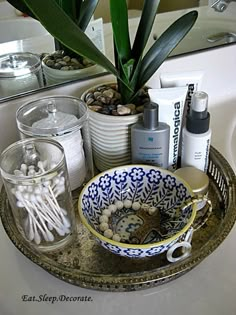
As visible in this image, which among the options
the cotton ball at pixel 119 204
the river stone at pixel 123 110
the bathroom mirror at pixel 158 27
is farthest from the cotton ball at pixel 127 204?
the bathroom mirror at pixel 158 27

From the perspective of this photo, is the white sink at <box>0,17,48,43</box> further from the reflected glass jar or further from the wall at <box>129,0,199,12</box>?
the wall at <box>129,0,199,12</box>

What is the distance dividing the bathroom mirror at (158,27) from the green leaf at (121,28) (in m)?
0.05

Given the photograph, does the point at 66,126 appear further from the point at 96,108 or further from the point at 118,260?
the point at 118,260

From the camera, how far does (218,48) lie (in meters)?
0.73

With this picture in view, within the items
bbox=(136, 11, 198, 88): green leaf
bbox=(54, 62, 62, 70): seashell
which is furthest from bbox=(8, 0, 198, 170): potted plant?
bbox=(54, 62, 62, 70): seashell

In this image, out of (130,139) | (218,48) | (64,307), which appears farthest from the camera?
(218,48)

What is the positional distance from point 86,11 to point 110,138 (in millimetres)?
190

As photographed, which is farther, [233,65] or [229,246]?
[233,65]

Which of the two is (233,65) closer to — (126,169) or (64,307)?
(126,169)

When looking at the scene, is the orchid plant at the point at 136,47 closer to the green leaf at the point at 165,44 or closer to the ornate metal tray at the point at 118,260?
the green leaf at the point at 165,44

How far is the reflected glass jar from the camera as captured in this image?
0.61m

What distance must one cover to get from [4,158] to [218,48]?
0.45 metres

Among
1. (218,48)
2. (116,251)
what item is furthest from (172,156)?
(218,48)

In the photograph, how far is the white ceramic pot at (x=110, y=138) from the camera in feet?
1.73
